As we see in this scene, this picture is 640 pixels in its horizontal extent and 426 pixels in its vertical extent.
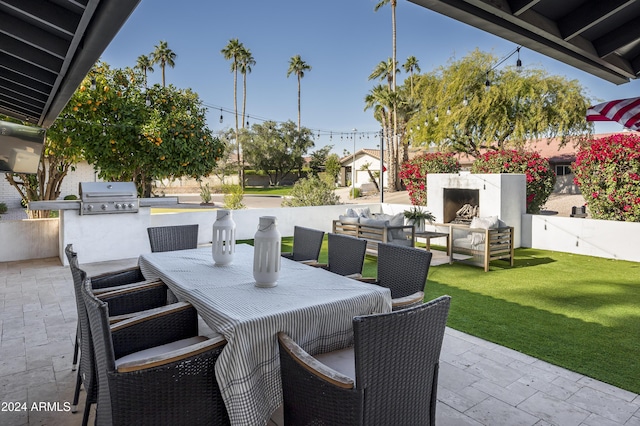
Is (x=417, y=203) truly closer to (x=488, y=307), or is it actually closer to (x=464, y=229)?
(x=464, y=229)

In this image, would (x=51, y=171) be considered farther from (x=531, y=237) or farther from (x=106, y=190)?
(x=531, y=237)

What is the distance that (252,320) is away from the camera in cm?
192

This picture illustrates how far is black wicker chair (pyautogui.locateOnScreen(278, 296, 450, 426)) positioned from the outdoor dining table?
0.14 m

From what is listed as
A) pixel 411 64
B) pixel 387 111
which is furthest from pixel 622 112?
pixel 411 64

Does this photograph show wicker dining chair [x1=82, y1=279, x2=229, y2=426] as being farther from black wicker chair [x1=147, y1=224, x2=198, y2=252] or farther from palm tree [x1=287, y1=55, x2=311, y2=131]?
palm tree [x1=287, y1=55, x2=311, y2=131]

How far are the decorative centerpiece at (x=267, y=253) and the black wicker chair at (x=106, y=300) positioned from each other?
0.78 meters

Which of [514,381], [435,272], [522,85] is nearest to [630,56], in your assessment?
[514,381]

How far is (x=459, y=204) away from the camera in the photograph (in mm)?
9602

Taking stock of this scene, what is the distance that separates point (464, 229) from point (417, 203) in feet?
16.3

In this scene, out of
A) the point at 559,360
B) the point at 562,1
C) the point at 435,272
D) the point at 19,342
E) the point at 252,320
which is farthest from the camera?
the point at 435,272

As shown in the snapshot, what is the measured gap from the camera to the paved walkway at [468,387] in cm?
237

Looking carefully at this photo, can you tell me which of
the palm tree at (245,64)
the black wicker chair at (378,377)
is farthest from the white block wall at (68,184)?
the palm tree at (245,64)

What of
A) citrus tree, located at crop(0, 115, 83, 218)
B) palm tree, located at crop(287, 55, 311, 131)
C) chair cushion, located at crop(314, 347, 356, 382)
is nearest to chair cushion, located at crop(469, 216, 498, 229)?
chair cushion, located at crop(314, 347, 356, 382)

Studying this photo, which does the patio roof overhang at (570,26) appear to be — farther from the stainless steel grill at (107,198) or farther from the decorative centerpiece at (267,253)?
the stainless steel grill at (107,198)
